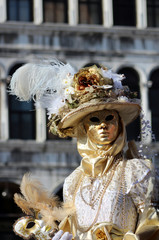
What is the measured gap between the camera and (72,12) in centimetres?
2034

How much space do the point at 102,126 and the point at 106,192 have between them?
1.65ft

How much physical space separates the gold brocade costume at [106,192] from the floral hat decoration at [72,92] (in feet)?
0.55

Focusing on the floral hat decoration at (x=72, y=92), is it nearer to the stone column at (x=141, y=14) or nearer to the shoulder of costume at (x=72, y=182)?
the shoulder of costume at (x=72, y=182)

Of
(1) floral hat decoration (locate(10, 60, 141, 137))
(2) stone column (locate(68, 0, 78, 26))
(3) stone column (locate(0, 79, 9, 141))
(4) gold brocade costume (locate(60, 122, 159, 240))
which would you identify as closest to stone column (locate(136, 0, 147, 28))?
(2) stone column (locate(68, 0, 78, 26))

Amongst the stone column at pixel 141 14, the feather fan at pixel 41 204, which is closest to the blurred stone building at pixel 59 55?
the stone column at pixel 141 14

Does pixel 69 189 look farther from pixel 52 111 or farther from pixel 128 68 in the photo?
pixel 128 68

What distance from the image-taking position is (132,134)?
64.3ft

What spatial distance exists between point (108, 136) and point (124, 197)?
1.62ft

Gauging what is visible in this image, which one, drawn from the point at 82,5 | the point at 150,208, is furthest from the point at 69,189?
the point at 82,5

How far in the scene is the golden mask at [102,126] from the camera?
6453 mm

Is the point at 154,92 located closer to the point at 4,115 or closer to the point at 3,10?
the point at 4,115

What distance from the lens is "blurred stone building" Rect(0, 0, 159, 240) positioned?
19.7 metres

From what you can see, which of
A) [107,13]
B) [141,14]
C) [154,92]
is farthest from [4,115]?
[141,14]

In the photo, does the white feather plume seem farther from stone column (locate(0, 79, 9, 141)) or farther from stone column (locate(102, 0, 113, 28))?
stone column (locate(102, 0, 113, 28))
